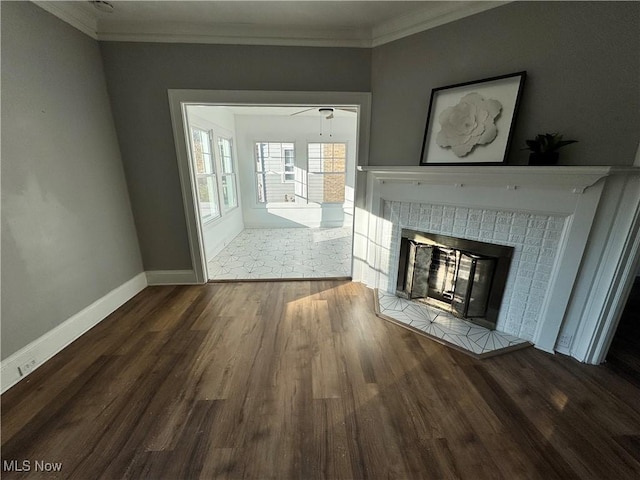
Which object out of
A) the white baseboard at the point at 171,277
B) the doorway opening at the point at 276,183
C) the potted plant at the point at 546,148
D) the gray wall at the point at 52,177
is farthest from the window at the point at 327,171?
the potted plant at the point at 546,148

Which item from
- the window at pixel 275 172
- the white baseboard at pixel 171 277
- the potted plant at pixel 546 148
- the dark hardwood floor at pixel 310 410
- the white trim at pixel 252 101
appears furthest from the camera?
the window at pixel 275 172

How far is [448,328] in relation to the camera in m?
2.10

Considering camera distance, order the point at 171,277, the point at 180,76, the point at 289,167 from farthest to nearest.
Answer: the point at 289,167 < the point at 171,277 < the point at 180,76

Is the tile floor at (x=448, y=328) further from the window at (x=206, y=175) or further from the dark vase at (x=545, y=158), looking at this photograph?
the window at (x=206, y=175)

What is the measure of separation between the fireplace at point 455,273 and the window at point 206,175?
2848 millimetres

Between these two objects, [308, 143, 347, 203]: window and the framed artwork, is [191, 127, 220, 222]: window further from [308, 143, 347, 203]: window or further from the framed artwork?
the framed artwork

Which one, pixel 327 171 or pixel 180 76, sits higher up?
pixel 180 76

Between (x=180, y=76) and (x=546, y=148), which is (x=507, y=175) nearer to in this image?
(x=546, y=148)

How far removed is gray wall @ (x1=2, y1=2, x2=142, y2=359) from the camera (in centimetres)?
155

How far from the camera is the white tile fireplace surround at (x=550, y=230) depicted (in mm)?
1548

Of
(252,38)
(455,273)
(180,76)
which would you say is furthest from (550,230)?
(180,76)

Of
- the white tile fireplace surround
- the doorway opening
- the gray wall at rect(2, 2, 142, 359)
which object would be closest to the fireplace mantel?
the white tile fireplace surround

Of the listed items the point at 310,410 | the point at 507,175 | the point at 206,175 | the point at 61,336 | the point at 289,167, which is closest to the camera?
the point at 310,410

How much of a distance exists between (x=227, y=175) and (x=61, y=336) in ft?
11.7
